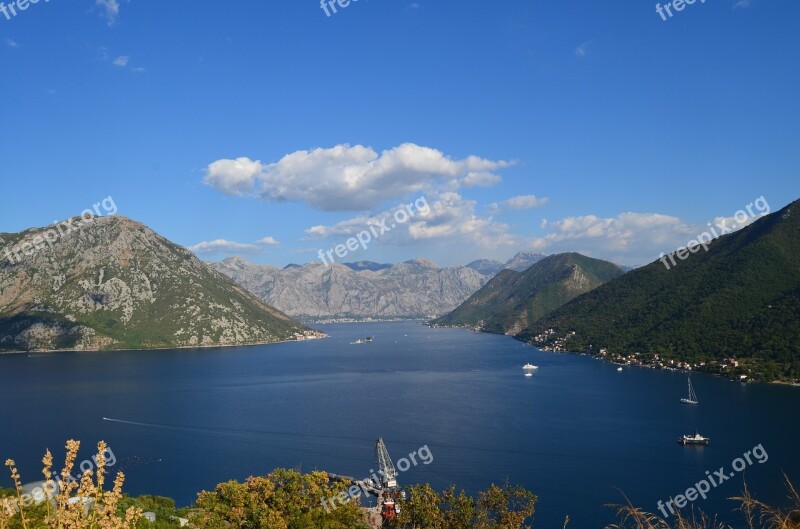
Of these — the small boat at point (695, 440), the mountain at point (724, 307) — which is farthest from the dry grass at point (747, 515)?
the mountain at point (724, 307)

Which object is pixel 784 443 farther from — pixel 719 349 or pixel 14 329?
pixel 14 329

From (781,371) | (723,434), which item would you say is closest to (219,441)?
(723,434)

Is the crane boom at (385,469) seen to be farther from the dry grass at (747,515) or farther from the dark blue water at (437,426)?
the dry grass at (747,515)

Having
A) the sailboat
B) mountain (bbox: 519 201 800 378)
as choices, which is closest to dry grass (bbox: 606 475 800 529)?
the sailboat

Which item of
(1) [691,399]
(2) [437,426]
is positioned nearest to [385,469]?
(2) [437,426]

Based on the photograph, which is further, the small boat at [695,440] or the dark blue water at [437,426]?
the small boat at [695,440]
